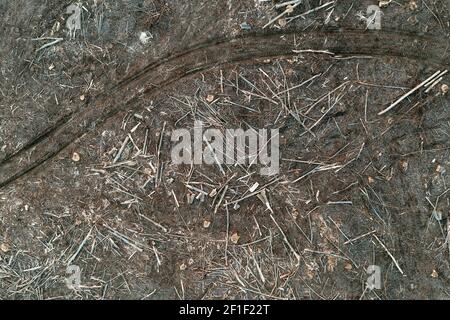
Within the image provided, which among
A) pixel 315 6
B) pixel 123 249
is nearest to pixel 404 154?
pixel 315 6

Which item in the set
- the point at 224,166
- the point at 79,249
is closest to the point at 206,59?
the point at 224,166

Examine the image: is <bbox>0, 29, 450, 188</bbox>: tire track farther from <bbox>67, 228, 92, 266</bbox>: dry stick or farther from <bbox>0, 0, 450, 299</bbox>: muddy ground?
<bbox>67, 228, 92, 266</bbox>: dry stick

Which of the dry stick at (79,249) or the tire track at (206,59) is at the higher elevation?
the tire track at (206,59)

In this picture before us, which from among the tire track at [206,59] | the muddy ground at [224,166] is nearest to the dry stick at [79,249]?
the muddy ground at [224,166]

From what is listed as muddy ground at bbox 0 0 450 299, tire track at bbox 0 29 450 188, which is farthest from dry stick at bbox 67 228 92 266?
tire track at bbox 0 29 450 188

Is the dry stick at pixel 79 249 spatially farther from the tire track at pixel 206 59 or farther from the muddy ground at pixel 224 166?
the tire track at pixel 206 59
